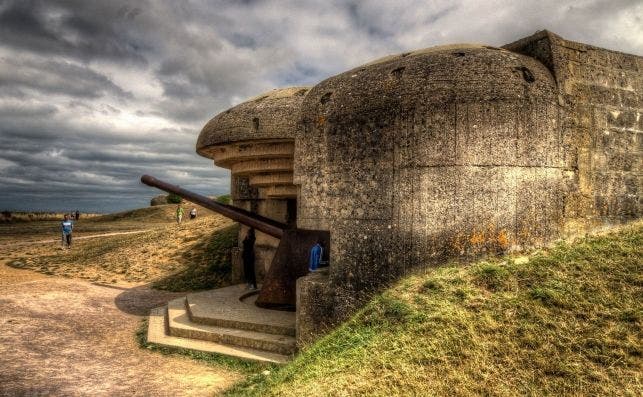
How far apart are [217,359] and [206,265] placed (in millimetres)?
7135

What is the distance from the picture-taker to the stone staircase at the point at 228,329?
6.13 metres

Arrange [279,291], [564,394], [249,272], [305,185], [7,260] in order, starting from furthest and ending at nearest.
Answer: [7,260]
[249,272]
[279,291]
[305,185]
[564,394]

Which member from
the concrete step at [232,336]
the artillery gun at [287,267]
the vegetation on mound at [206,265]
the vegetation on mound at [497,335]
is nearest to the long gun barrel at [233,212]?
the artillery gun at [287,267]

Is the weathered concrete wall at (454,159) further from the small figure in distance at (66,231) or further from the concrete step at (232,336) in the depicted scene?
the small figure in distance at (66,231)

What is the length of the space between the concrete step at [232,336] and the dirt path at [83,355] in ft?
Answer: 1.93

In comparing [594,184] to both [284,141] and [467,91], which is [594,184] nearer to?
[467,91]

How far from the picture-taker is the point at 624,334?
3.64 metres

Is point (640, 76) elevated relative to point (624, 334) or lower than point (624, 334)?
elevated

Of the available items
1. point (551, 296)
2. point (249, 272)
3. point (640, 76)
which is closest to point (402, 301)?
point (551, 296)

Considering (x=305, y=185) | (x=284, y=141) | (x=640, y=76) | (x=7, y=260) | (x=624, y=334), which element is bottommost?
(x=7, y=260)

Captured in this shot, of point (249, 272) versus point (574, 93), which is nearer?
point (574, 93)

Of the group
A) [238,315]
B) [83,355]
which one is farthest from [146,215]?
[83,355]

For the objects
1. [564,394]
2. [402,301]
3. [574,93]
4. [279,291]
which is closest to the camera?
[564,394]

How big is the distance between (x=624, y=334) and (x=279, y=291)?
202 inches
